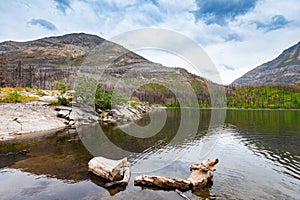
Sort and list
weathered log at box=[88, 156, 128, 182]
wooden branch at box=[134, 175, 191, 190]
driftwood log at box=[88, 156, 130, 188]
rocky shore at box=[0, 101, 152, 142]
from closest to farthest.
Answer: wooden branch at box=[134, 175, 191, 190]
driftwood log at box=[88, 156, 130, 188]
weathered log at box=[88, 156, 128, 182]
rocky shore at box=[0, 101, 152, 142]

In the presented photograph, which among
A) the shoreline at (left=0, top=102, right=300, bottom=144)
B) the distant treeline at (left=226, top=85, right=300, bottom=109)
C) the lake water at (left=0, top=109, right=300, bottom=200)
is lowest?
the lake water at (left=0, top=109, right=300, bottom=200)

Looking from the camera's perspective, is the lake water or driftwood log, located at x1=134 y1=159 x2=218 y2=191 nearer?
the lake water

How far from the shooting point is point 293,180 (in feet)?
62.7

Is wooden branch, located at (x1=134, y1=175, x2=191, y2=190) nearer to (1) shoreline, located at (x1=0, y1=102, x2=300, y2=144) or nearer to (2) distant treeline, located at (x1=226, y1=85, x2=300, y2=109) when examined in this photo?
(1) shoreline, located at (x1=0, y1=102, x2=300, y2=144)

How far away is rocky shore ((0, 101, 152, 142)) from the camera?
36.7 metres

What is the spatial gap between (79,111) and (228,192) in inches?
1855

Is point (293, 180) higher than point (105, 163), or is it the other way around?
point (105, 163)

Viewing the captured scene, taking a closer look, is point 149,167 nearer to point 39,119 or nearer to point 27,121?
point 27,121

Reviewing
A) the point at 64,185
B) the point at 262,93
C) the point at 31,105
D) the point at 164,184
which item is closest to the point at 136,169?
the point at 164,184

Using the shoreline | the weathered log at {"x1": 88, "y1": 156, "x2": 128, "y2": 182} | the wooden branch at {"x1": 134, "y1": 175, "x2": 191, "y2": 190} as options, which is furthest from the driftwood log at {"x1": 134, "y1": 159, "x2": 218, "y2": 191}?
the shoreline

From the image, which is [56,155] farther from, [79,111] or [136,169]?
[79,111]

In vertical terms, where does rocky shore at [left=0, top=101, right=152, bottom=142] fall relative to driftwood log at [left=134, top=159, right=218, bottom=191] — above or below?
above

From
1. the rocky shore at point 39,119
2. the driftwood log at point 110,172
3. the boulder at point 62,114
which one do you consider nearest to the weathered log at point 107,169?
the driftwood log at point 110,172

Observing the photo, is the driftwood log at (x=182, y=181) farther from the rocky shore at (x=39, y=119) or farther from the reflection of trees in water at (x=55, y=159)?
the rocky shore at (x=39, y=119)
